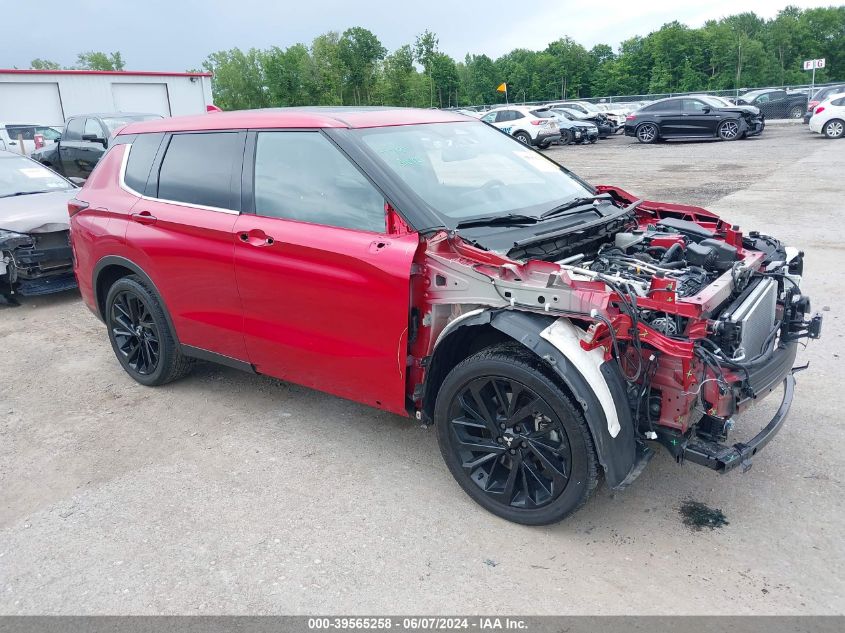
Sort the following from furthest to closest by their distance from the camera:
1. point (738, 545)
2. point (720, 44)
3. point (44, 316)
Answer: point (720, 44) → point (44, 316) → point (738, 545)

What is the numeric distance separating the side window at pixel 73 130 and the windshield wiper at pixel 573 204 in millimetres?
13939

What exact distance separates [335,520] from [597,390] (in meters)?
1.49

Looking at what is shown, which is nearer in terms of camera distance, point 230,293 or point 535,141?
point 230,293

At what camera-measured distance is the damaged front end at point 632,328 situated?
9.41ft

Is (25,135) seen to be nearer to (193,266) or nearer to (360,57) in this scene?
(193,266)

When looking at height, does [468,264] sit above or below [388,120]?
below

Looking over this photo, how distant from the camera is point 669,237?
3.88m

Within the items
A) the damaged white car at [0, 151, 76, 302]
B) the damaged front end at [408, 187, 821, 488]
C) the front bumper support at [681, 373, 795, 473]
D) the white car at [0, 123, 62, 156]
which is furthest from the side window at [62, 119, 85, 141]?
the front bumper support at [681, 373, 795, 473]

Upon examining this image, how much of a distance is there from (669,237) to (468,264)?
1364 millimetres

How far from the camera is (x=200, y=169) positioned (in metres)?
4.41

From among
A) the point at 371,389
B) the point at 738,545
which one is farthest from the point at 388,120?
the point at 738,545

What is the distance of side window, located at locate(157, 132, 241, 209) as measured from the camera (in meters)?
4.23

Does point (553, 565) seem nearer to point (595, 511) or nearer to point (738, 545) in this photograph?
point (595, 511)

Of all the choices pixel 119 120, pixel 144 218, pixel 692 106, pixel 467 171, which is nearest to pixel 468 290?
pixel 467 171
